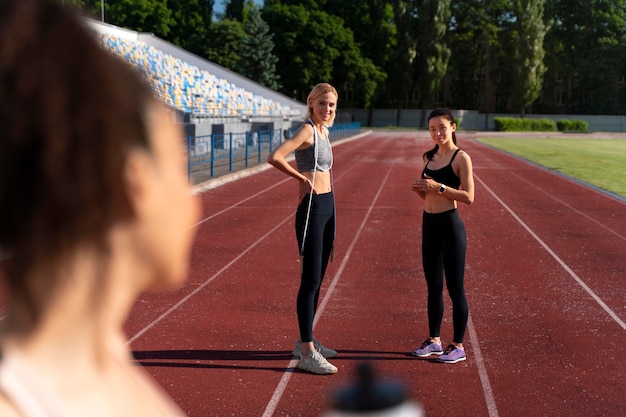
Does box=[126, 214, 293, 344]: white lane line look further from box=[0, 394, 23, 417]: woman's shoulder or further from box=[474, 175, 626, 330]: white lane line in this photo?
box=[0, 394, 23, 417]: woman's shoulder

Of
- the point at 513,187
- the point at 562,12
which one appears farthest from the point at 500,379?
the point at 562,12

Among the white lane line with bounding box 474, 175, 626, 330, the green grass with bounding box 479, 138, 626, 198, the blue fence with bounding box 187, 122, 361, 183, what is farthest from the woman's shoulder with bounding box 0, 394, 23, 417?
the green grass with bounding box 479, 138, 626, 198

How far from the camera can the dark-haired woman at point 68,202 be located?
26.1 inches

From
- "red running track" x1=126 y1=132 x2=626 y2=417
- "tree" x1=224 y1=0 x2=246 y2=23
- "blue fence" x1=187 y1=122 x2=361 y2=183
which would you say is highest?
"tree" x1=224 y1=0 x2=246 y2=23

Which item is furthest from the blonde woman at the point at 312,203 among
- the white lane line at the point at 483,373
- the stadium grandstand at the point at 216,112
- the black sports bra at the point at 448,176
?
the stadium grandstand at the point at 216,112

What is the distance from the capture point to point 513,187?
19.8 metres

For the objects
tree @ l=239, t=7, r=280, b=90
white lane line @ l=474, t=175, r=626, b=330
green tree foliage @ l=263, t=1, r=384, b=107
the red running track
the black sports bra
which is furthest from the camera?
green tree foliage @ l=263, t=1, r=384, b=107

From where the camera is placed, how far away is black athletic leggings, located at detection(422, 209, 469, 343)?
5.51m

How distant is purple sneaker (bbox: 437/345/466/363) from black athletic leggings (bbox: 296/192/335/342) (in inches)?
39.8

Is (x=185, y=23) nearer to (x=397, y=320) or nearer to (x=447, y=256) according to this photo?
(x=397, y=320)

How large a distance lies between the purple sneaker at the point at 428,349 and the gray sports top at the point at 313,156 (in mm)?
1553

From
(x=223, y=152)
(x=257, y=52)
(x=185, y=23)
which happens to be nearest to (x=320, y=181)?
(x=223, y=152)

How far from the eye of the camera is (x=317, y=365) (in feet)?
17.5

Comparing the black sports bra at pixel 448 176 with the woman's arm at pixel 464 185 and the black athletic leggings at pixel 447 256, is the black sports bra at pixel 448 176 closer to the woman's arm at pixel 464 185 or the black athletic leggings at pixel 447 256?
the woman's arm at pixel 464 185
